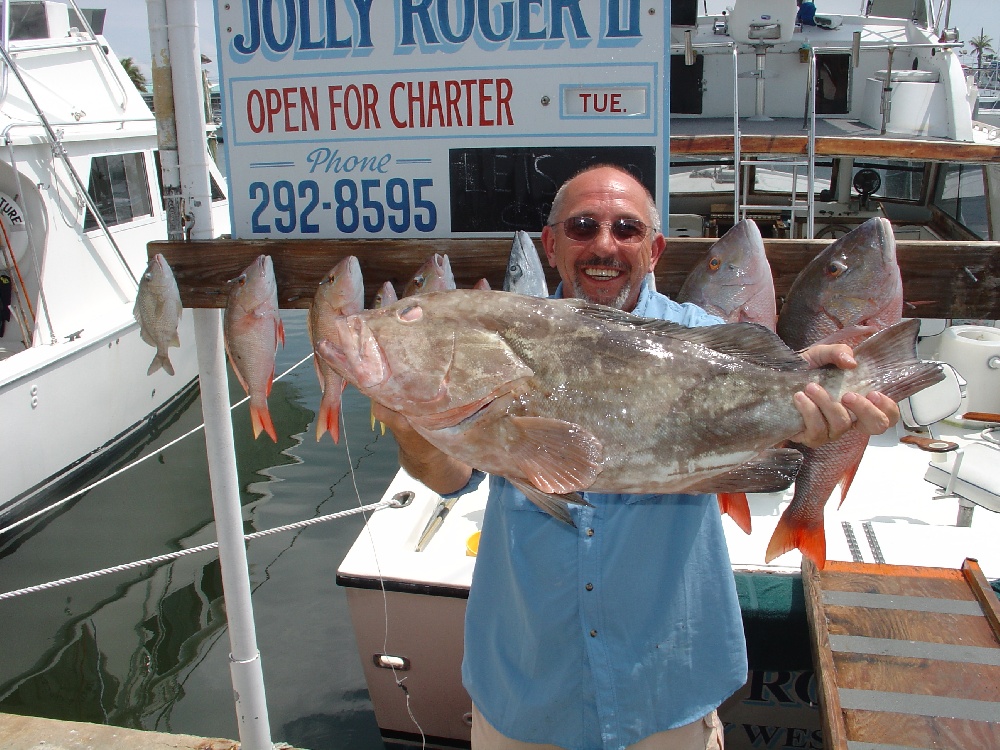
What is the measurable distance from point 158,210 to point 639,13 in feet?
36.9

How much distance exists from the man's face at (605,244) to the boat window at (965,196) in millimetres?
7404

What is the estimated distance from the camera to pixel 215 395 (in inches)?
117

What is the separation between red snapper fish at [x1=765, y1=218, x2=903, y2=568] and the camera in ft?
7.27

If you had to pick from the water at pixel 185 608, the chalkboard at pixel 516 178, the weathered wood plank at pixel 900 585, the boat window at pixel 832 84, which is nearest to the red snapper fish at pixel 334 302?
the chalkboard at pixel 516 178

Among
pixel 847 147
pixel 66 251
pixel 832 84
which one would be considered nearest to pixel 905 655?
pixel 847 147

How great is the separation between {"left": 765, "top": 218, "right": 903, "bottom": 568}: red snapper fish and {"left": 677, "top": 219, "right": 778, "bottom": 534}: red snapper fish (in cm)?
19

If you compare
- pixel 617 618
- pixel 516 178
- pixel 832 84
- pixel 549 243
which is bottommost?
pixel 617 618

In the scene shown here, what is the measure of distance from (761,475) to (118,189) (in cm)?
1127

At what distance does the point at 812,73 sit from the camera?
21.1ft

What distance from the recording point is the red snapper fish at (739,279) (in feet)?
7.91

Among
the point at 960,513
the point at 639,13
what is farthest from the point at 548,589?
the point at 960,513

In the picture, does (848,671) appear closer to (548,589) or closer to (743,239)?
(548,589)

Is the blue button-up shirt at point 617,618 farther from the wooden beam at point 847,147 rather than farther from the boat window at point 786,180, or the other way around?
the boat window at point 786,180

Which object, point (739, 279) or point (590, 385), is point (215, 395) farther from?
point (739, 279)
